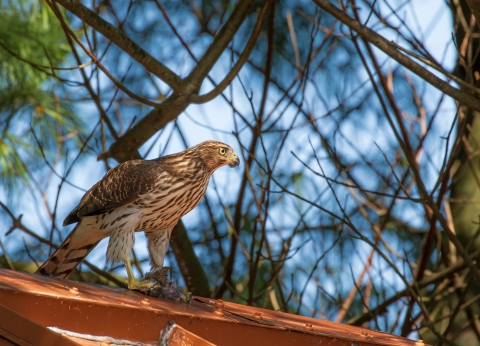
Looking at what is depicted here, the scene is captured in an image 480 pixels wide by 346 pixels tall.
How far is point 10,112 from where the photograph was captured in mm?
7363

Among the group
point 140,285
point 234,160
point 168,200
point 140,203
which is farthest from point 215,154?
point 140,285

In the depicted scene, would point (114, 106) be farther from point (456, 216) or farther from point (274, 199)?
point (456, 216)

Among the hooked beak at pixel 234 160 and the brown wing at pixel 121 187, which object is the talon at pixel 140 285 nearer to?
the brown wing at pixel 121 187

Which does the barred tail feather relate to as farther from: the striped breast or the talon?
the talon

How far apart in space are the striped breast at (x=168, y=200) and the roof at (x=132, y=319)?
1.17m

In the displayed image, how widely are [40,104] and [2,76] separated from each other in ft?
1.63

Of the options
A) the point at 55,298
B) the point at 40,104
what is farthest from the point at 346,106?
the point at 55,298

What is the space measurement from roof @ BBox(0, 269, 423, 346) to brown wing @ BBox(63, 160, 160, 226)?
49.4 inches

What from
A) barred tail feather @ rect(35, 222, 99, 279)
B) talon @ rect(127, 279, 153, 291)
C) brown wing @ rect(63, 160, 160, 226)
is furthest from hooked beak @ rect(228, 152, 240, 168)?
talon @ rect(127, 279, 153, 291)

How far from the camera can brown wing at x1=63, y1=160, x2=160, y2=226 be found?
15.0 feet

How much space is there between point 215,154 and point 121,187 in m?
0.72

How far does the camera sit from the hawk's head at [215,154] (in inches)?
193

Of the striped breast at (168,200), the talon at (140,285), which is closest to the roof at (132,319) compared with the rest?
the talon at (140,285)

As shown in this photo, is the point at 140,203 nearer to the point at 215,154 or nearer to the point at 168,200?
the point at 168,200
